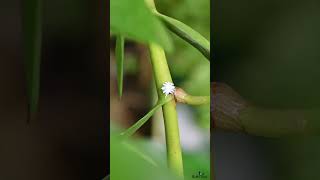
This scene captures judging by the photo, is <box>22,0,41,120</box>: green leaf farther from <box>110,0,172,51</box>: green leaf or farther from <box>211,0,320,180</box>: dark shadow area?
<box>211,0,320,180</box>: dark shadow area

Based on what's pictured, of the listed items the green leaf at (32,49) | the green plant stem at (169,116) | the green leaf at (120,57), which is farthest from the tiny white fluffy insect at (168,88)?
the green leaf at (32,49)

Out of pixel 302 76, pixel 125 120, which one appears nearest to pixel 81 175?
pixel 125 120

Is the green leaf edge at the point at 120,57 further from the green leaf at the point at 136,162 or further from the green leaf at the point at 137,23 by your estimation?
the green leaf at the point at 136,162

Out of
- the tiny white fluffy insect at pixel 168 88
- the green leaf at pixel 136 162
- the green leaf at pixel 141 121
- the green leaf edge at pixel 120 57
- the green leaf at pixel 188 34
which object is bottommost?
the green leaf at pixel 136 162

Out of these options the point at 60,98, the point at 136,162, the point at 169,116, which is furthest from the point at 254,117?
the point at 60,98

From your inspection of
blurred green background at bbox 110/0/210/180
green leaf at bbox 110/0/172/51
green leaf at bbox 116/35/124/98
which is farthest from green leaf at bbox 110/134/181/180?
green leaf at bbox 110/0/172/51

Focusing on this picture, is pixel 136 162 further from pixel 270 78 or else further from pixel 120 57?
pixel 270 78
